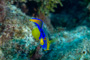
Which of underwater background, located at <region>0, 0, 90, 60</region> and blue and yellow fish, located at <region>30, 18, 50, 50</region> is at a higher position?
Answer: blue and yellow fish, located at <region>30, 18, 50, 50</region>

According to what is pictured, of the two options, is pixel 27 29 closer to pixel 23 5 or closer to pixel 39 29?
pixel 39 29

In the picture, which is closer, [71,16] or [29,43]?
[29,43]

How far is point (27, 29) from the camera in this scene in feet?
10.1

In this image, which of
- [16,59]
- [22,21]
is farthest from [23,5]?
[16,59]

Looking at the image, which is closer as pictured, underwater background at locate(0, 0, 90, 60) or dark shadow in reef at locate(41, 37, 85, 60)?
underwater background at locate(0, 0, 90, 60)

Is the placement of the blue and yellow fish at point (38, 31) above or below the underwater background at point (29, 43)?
above

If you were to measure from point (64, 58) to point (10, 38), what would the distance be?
1412 mm

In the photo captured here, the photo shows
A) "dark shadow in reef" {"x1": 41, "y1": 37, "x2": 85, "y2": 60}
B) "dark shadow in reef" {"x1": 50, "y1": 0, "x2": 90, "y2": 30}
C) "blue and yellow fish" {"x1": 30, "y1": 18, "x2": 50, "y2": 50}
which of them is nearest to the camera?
Answer: "blue and yellow fish" {"x1": 30, "y1": 18, "x2": 50, "y2": 50}

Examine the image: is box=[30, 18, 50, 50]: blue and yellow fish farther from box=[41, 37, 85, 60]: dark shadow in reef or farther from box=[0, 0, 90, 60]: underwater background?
box=[41, 37, 85, 60]: dark shadow in reef

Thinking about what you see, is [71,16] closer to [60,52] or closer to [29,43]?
[29,43]

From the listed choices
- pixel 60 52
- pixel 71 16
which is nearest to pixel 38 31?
pixel 60 52

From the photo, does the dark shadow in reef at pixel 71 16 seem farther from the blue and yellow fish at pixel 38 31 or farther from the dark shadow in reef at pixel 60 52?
the blue and yellow fish at pixel 38 31

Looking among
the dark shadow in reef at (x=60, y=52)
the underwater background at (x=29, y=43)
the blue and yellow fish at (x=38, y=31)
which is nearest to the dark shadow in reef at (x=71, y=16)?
the underwater background at (x=29, y=43)

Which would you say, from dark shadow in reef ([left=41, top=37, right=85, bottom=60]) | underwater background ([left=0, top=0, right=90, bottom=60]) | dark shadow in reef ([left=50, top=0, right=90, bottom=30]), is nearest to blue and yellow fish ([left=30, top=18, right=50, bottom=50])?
underwater background ([left=0, top=0, right=90, bottom=60])
